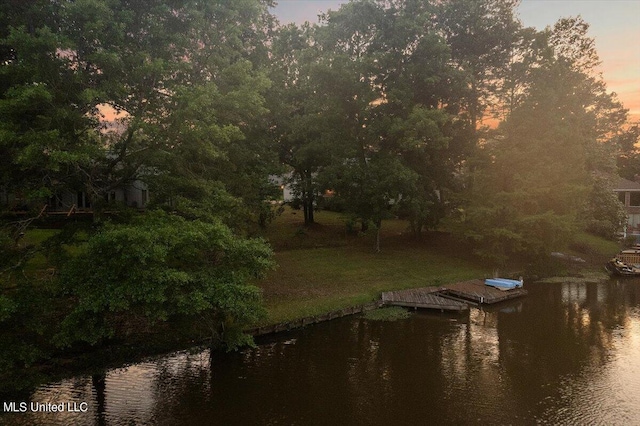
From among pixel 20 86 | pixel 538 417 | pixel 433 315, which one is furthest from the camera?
pixel 433 315

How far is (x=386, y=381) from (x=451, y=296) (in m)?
15.0

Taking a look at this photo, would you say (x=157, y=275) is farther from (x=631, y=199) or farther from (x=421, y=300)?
(x=631, y=199)

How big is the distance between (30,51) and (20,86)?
1962mm

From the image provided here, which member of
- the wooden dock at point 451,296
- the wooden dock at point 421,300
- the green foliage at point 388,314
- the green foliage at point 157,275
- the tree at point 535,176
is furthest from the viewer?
the tree at point 535,176

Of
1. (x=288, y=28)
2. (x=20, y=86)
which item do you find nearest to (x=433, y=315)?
(x=20, y=86)

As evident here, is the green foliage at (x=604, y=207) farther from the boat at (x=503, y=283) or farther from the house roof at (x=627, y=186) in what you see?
the boat at (x=503, y=283)

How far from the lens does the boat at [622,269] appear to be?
37.6m

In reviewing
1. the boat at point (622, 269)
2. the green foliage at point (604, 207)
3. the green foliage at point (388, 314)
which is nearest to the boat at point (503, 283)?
the green foliage at point (388, 314)

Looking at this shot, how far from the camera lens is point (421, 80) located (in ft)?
127

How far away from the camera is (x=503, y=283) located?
31.6 meters

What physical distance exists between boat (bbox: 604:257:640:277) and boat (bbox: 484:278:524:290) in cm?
1311

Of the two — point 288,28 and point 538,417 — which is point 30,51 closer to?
point 538,417

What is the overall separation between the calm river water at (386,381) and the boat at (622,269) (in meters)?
16.1

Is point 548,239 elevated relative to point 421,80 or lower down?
lower down
